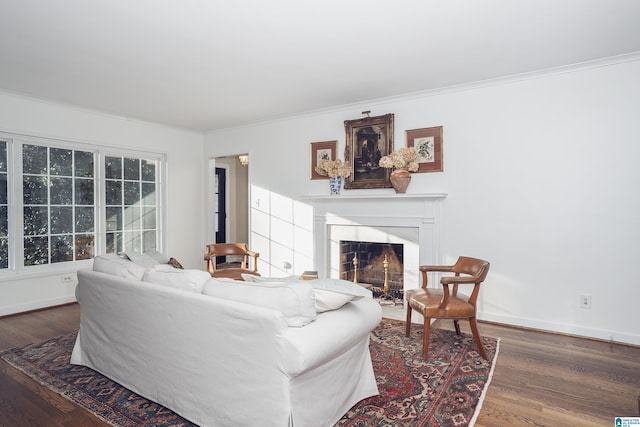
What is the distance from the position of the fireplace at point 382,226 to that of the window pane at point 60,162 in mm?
3134

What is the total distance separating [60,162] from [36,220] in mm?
761

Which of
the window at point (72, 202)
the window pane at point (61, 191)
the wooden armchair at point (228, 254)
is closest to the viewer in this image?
the window at point (72, 202)

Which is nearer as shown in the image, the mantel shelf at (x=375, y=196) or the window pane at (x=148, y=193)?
the mantel shelf at (x=375, y=196)

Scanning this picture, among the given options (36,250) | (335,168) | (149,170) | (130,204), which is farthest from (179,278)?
(149,170)

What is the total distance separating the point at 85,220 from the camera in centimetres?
484

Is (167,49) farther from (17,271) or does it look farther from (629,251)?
(629,251)

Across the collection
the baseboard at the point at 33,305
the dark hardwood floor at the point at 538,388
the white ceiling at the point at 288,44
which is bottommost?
the dark hardwood floor at the point at 538,388

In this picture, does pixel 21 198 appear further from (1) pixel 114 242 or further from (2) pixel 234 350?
(2) pixel 234 350

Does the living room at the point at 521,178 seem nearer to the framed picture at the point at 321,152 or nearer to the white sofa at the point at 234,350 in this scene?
the framed picture at the point at 321,152

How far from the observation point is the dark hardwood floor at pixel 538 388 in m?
2.10

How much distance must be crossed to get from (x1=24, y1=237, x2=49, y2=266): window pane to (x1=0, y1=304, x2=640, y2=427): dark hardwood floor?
114 cm

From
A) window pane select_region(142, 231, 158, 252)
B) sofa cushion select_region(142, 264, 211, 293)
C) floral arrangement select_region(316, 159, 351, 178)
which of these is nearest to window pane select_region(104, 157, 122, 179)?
window pane select_region(142, 231, 158, 252)

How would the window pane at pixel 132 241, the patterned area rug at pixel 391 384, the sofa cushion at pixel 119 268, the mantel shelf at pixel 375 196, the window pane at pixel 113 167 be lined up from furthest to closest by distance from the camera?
the window pane at pixel 132 241 → the window pane at pixel 113 167 → the mantel shelf at pixel 375 196 → the sofa cushion at pixel 119 268 → the patterned area rug at pixel 391 384

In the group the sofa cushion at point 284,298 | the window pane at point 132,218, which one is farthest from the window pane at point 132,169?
the sofa cushion at point 284,298
